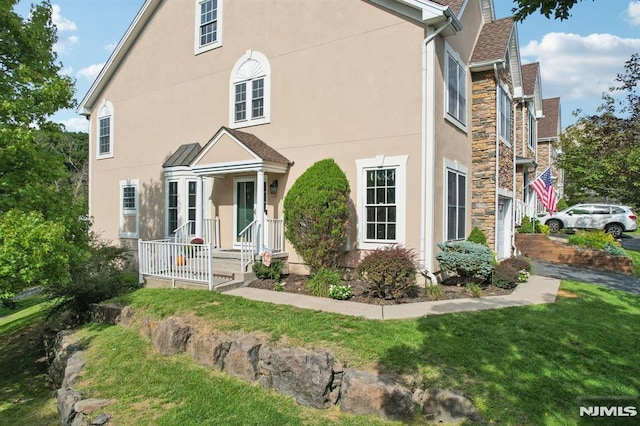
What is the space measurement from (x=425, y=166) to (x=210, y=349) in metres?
5.84

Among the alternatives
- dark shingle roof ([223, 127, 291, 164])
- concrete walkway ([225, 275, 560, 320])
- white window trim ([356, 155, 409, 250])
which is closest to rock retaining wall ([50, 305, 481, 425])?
concrete walkway ([225, 275, 560, 320])

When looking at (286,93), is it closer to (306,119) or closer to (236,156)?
(306,119)

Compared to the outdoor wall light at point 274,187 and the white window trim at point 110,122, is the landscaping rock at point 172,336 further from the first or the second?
the white window trim at point 110,122

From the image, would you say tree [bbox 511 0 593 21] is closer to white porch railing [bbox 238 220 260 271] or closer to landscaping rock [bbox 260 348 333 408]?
landscaping rock [bbox 260 348 333 408]

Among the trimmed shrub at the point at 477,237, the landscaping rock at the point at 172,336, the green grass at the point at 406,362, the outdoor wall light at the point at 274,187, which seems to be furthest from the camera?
the outdoor wall light at the point at 274,187

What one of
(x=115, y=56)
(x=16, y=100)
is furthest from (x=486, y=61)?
(x=115, y=56)

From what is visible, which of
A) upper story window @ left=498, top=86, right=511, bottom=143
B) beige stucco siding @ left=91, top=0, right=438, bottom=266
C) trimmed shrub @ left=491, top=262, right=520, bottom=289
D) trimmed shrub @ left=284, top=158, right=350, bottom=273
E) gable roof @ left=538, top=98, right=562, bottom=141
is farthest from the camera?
gable roof @ left=538, top=98, right=562, bottom=141

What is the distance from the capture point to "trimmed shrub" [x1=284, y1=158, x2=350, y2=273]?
900 cm

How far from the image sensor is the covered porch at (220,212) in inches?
380

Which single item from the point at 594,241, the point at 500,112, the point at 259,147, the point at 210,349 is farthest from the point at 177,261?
the point at 594,241

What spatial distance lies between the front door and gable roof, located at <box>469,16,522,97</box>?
747cm

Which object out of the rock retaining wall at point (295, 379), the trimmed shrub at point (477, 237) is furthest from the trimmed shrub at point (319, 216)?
the trimmed shrub at point (477, 237)

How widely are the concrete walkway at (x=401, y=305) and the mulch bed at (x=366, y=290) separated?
10.1 inches

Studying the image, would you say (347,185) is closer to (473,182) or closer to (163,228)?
(473,182)
